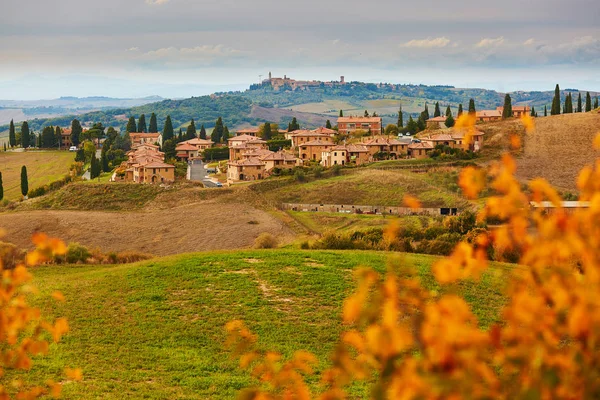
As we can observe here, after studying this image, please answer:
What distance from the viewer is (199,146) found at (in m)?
91.2

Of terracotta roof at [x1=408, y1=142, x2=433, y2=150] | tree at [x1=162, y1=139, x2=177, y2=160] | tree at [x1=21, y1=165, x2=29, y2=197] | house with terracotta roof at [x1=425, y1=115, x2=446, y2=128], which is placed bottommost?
tree at [x1=21, y1=165, x2=29, y2=197]

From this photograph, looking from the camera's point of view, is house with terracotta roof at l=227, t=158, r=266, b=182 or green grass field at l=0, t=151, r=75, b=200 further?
green grass field at l=0, t=151, r=75, b=200

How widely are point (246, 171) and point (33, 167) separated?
33.2 m

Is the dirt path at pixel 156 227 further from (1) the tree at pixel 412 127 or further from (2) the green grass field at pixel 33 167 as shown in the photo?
(1) the tree at pixel 412 127

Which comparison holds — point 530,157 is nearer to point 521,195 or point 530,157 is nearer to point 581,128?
point 581,128

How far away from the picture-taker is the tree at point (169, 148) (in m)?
87.9

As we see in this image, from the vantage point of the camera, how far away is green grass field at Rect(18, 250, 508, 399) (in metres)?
14.7

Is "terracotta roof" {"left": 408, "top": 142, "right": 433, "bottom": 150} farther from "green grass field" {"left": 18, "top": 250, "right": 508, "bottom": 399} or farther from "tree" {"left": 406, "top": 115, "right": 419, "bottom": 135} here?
"green grass field" {"left": 18, "top": 250, "right": 508, "bottom": 399}

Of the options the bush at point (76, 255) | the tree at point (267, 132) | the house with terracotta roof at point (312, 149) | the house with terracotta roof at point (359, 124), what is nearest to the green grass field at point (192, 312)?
the bush at point (76, 255)

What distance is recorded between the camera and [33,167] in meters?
87.2

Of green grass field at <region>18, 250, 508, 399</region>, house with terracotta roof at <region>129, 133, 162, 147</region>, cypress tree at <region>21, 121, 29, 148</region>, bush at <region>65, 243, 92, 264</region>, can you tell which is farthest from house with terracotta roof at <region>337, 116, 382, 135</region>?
green grass field at <region>18, 250, 508, 399</region>

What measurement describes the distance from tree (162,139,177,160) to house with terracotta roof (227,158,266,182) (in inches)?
774

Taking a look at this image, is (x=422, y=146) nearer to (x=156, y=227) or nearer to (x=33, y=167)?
(x=156, y=227)

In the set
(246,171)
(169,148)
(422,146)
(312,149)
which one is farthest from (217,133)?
(422,146)
